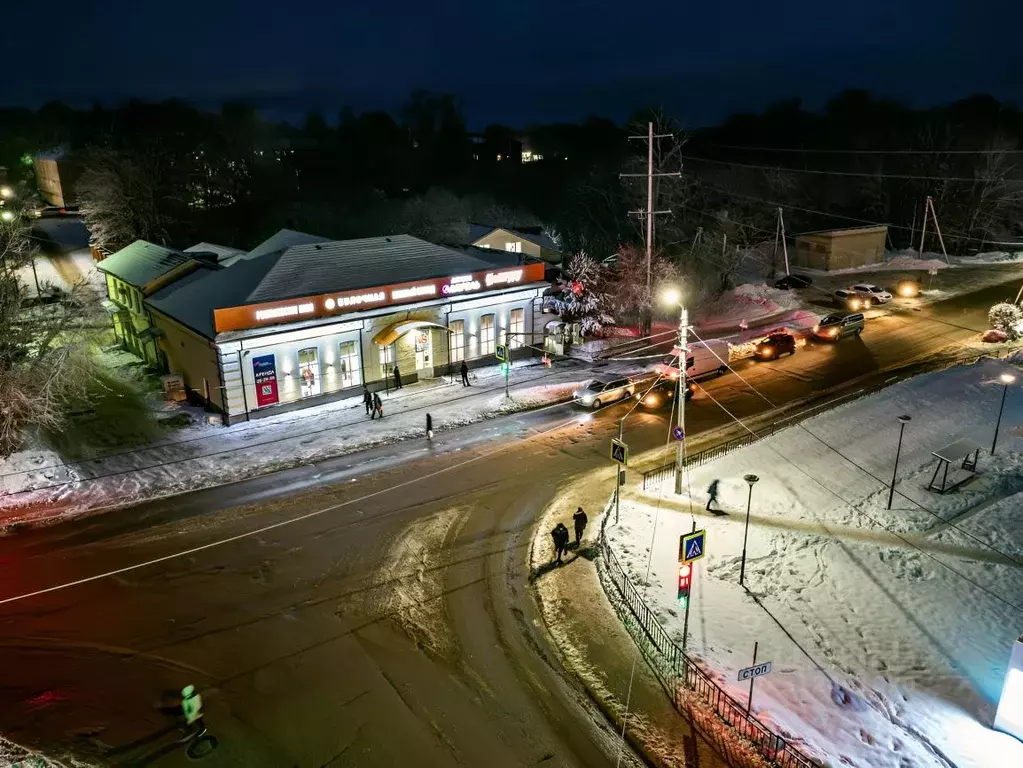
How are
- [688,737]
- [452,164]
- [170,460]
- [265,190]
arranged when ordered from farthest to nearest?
1. [452,164]
2. [265,190]
3. [170,460]
4. [688,737]

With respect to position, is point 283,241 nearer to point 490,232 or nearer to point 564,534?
point 490,232

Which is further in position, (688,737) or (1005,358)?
(1005,358)

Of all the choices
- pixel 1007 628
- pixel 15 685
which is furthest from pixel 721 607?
pixel 15 685

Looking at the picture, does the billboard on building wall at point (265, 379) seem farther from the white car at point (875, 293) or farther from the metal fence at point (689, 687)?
the white car at point (875, 293)

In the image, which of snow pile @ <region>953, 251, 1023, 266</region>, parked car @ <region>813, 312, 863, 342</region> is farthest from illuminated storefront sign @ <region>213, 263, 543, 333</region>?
snow pile @ <region>953, 251, 1023, 266</region>

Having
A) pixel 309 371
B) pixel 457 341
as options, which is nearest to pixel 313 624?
pixel 309 371

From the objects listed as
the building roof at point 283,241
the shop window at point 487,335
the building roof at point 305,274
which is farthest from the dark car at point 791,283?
the building roof at point 283,241

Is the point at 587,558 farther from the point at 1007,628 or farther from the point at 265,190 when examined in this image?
the point at 265,190
